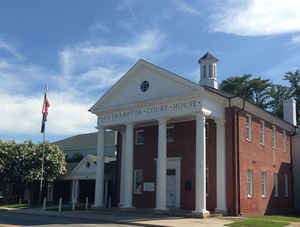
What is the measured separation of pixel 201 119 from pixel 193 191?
5536 mm

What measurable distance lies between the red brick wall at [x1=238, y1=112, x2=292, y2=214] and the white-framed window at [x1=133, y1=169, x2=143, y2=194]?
7.67m

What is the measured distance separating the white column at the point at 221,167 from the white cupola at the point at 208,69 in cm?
584

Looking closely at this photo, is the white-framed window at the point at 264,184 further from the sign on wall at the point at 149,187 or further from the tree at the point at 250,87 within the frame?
the tree at the point at 250,87

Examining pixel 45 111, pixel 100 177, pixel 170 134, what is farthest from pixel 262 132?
pixel 45 111

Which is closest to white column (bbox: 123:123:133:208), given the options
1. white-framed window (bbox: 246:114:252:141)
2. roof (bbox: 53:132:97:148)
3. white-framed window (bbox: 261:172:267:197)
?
white-framed window (bbox: 246:114:252:141)

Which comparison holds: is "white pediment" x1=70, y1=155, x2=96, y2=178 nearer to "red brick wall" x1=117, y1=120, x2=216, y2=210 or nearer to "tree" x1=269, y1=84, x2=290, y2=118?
"red brick wall" x1=117, y1=120, x2=216, y2=210

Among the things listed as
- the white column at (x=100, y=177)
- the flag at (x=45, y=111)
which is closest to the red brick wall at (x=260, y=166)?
the white column at (x=100, y=177)

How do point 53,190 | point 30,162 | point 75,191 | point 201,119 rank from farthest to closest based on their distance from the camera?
1. point 53,190
2. point 75,191
3. point 30,162
4. point 201,119

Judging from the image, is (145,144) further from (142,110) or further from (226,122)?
(226,122)

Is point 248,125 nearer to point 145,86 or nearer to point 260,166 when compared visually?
point 260,166

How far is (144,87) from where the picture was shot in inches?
974

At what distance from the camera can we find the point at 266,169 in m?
27.2

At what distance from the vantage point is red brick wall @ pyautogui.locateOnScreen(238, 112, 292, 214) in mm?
23469

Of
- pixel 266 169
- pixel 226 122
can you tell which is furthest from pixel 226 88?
pixel 226 122
